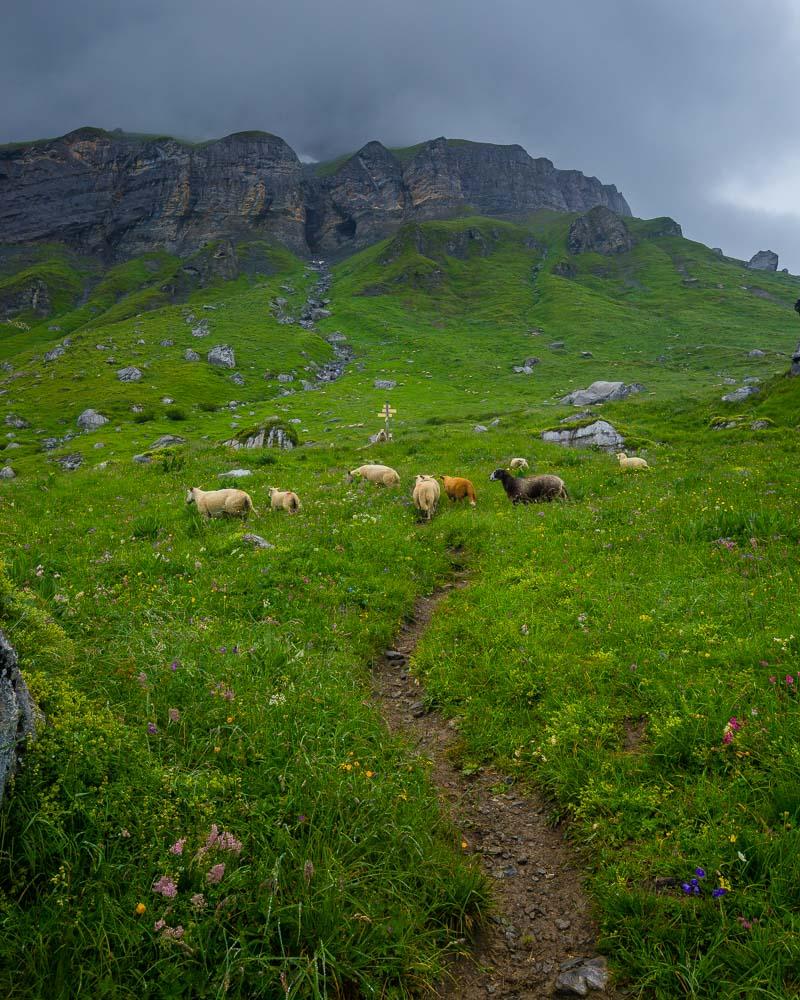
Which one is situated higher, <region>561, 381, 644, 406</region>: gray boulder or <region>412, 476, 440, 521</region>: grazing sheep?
<region>561, 381, 644, 406</region>: gray boulder

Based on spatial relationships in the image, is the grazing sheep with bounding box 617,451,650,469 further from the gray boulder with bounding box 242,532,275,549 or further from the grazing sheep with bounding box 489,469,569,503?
the gray boulder with bounding box 242,532,275,549

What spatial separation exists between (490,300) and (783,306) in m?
85.1

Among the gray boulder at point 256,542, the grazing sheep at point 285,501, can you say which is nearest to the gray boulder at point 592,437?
the grazing sheep at point 285,501

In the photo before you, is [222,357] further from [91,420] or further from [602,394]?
[602,394]

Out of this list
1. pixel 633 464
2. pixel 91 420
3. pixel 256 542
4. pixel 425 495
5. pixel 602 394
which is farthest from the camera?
pixel 91 420

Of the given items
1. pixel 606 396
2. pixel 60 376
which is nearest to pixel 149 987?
pixel 606 396

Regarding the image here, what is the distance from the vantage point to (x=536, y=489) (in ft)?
58.4

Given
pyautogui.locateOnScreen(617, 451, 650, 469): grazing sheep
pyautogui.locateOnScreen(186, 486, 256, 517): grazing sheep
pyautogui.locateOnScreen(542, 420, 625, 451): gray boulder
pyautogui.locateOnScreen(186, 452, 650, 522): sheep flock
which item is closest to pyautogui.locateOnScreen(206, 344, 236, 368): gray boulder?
pyautogui.locateOnScreen(542, 420, 625, 451): gray boulder

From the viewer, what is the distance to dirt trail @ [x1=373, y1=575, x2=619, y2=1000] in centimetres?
417

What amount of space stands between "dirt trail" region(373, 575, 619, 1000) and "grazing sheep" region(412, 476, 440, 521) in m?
9.81

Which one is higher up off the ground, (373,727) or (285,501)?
(285,501)

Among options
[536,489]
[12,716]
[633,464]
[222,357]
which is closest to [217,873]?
[12,716]

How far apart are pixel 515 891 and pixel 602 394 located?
2506 inches

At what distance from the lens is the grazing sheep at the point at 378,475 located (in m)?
21.1
